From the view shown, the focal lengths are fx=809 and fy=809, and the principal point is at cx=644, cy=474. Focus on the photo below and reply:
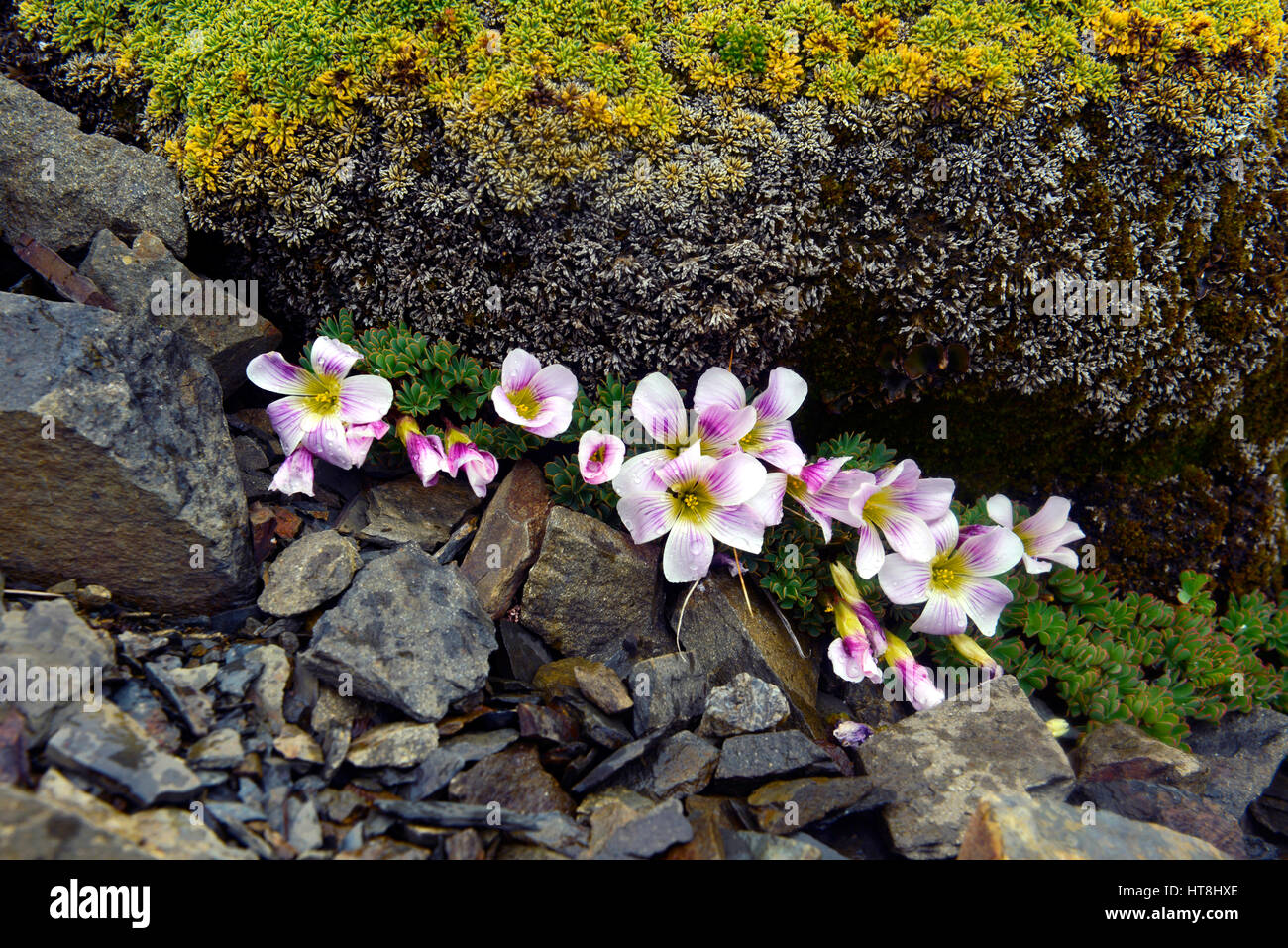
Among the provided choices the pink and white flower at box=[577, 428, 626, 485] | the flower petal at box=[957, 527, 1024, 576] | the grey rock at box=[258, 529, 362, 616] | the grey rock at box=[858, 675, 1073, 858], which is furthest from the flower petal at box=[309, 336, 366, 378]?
the flower petal at box=[957, 527, 1024, 576]

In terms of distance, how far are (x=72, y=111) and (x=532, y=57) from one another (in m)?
2.52

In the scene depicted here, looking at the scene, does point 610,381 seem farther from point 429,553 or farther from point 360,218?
point 360,218

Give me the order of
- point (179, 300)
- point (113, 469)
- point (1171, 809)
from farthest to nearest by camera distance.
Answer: point (179, 300) → point (1171, 809) → point (113, 469)

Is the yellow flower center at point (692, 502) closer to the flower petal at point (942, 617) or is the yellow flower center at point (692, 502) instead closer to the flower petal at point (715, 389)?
the flower petal at point (715, 389)

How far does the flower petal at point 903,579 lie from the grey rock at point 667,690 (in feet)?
2.99

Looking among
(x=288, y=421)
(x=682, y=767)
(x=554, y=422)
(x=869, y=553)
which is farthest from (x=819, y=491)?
(x=288, y=421)

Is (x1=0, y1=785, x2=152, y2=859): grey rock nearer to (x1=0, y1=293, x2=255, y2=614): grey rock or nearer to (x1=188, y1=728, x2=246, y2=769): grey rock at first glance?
(x1=188, y1=728, x2=246, y2=769): grey rock

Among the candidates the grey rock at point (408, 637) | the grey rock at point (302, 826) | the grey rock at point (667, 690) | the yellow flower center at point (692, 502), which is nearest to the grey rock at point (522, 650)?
the grey rock at point (408, 637)

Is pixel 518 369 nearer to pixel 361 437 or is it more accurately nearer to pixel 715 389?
pixel 361 437

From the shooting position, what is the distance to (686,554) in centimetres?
345

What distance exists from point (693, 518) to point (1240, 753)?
3.04 m

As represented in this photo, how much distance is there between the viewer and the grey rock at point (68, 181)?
3809 mm

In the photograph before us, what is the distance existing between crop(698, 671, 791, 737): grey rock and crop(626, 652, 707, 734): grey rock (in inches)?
4.1

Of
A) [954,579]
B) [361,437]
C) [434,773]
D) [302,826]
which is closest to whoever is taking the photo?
[302,826]
